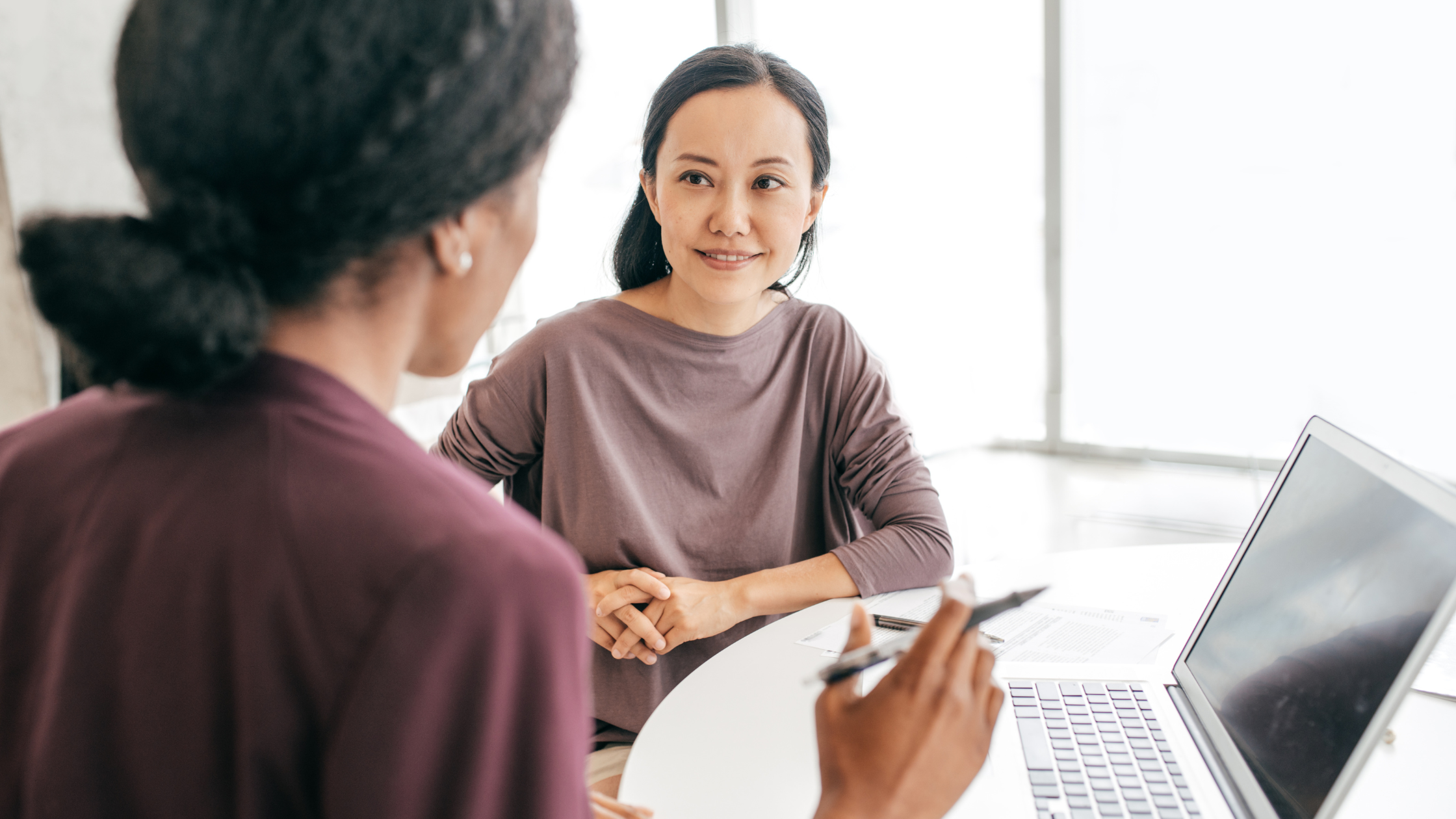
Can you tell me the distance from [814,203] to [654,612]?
0.70m

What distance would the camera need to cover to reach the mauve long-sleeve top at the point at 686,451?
1.32 m

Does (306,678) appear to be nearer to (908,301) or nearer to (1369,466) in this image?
(1369,466)

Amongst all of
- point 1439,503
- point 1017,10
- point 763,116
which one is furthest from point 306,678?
point 1017,10

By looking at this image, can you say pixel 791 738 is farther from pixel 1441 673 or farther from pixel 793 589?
pixel 1441 673

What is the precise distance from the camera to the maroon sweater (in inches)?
14.9

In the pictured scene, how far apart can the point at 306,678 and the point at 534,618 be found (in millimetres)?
101

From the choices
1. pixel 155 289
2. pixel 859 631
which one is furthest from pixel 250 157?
pixel 859 631

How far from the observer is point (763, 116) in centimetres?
131

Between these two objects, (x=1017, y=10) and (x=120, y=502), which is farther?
(x=1017, y=10)

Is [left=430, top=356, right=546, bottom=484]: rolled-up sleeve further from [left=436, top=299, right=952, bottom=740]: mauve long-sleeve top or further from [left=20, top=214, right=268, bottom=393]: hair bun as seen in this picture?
[left=20, top=214, right=268, bottom=393]: hair bun

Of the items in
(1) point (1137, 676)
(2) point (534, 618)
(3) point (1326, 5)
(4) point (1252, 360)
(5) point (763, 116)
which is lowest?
(4) point (1252, 360)

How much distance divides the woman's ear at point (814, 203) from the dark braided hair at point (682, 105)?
2 centimetres

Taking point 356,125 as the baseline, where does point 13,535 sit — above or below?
below

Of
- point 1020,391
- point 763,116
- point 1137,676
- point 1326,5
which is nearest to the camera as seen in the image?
point 1137,676
